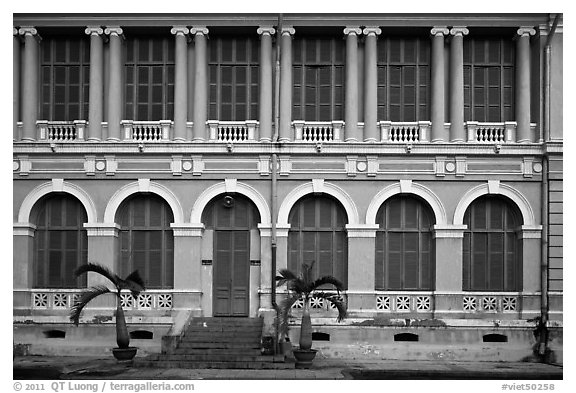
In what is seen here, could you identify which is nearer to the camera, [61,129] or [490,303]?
[490,303]

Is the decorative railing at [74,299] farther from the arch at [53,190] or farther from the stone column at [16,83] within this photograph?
the stone column at [16,83]

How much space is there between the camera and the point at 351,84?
84.5 ft

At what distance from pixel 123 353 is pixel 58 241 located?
4824mm

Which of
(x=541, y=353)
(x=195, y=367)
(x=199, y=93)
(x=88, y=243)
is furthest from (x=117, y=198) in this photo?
(x=541, y=353)

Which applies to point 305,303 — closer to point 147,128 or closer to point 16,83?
point 147,128

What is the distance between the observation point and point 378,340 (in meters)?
24.8

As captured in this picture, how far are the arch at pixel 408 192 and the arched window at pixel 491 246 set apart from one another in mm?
844

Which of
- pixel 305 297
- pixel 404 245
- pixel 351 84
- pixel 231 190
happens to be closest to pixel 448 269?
pixel 404 245

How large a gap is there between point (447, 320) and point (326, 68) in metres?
7.92

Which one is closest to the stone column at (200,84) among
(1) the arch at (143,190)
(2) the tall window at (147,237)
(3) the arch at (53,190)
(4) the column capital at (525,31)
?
(1) the arch at (143,190)

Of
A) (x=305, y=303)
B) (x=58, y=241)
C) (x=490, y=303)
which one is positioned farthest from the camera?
(x=58, y=241)

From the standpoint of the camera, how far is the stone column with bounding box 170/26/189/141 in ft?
84.5

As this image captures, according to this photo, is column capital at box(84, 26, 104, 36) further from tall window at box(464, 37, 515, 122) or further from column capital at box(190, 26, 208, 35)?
tall window at box(464, 37, 515, 122)

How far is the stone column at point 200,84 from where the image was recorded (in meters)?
25.8
